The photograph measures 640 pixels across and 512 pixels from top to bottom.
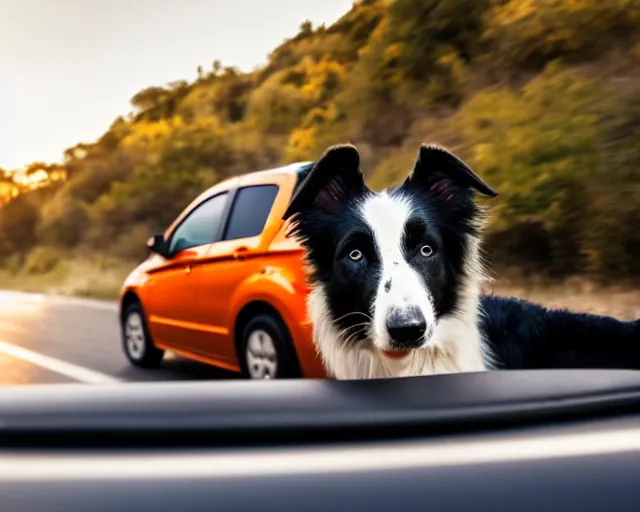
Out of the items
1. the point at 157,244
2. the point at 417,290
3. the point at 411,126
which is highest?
the point at 411,126

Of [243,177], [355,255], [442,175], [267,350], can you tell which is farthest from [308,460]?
[243,177]

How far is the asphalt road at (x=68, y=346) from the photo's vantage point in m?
2.10

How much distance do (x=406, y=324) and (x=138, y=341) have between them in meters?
1.53

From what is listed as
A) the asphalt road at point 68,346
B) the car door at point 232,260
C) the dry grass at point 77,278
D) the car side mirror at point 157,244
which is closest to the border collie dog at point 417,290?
the car door at point 232,260

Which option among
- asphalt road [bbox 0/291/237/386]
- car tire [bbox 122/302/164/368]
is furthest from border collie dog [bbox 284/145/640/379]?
car tire [bbox 122/302/164/368]

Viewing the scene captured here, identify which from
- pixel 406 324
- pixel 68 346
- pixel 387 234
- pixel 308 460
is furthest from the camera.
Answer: pixel 68 346

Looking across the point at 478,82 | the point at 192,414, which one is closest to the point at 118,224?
the point at 478,82

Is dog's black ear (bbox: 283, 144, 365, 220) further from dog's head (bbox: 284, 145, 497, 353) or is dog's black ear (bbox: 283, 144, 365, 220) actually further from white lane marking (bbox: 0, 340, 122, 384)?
white lane marking (bbox: 0, 340, 122, 384)

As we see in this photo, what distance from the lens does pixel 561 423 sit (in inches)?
36.2

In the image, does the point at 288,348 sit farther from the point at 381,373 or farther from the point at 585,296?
the point at 585,296

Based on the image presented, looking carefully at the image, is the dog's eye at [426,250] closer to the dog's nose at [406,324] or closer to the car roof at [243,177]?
the dog's nose at [406,324]

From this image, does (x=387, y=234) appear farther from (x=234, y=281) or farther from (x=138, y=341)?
(x=138, y=341)

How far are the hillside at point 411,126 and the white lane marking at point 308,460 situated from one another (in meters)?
1.06

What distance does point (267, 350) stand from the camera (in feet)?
7.11
